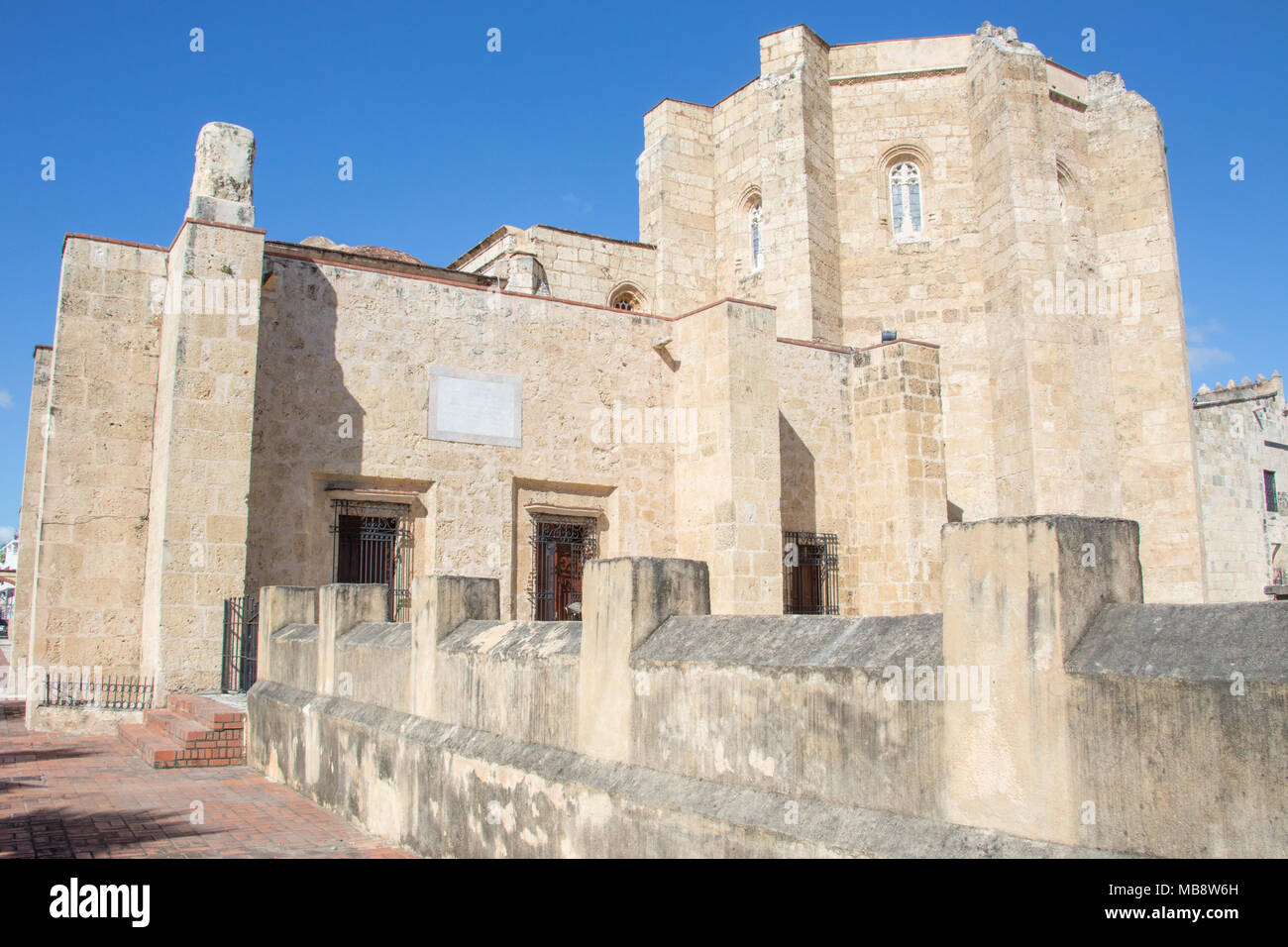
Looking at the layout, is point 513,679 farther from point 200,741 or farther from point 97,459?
point 97,459

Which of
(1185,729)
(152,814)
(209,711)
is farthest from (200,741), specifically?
(1185,729)

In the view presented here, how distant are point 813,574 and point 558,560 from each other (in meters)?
4.14

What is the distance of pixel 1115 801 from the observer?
7.55 feet

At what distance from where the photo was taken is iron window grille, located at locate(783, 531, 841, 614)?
50.5 ft

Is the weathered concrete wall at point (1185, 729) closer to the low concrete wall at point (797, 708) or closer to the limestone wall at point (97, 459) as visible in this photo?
the low concrete wall at point (797, 708)

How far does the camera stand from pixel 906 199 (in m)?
20.0

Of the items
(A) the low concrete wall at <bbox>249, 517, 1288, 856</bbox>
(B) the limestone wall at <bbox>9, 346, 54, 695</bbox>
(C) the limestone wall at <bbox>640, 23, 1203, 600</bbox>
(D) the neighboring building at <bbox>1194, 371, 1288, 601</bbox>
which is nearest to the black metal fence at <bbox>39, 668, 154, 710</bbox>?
(B) the limestone wall at <bbox>9, 346, 54, 695</bbox>

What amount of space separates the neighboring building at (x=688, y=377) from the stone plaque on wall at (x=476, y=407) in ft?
0.13

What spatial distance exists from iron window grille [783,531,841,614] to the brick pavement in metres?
9.00
